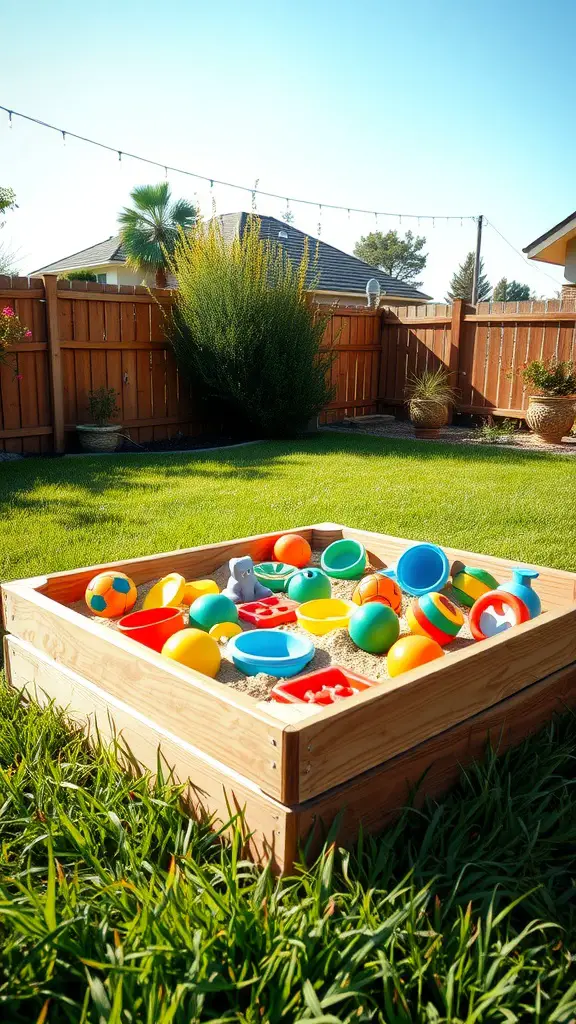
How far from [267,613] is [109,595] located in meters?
0.56

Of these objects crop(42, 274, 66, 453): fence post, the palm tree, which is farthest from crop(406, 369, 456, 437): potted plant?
the palm tree

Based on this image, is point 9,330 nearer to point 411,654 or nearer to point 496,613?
point 496,613

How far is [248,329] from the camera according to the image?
25.9 ft

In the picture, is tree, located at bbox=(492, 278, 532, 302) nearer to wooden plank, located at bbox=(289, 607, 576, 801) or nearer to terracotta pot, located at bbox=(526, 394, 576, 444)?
terracotta pot, located at bbox=(526, 394, 576, 444)

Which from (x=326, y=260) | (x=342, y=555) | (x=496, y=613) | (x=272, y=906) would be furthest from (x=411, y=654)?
(x=326, y=260)

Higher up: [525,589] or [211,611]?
[525,589]

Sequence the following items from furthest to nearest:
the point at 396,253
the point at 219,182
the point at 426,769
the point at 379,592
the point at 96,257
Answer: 1. the point at 396,253
2. the point at 96,257
3. the point at 219,182
4. the point at 379,592
5. the point at 426,769

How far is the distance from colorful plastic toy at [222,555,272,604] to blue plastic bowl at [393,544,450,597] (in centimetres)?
57

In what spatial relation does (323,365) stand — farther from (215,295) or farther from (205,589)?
(205,589)

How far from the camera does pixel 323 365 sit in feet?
28.4

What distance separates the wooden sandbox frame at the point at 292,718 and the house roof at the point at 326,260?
16.3 m

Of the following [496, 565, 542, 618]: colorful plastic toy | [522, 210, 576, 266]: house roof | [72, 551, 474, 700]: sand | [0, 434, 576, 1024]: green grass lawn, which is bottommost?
[0, 434, 576, 1024]: green grass lawn

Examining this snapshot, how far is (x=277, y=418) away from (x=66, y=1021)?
749cm

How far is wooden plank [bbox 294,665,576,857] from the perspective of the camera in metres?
1.46
